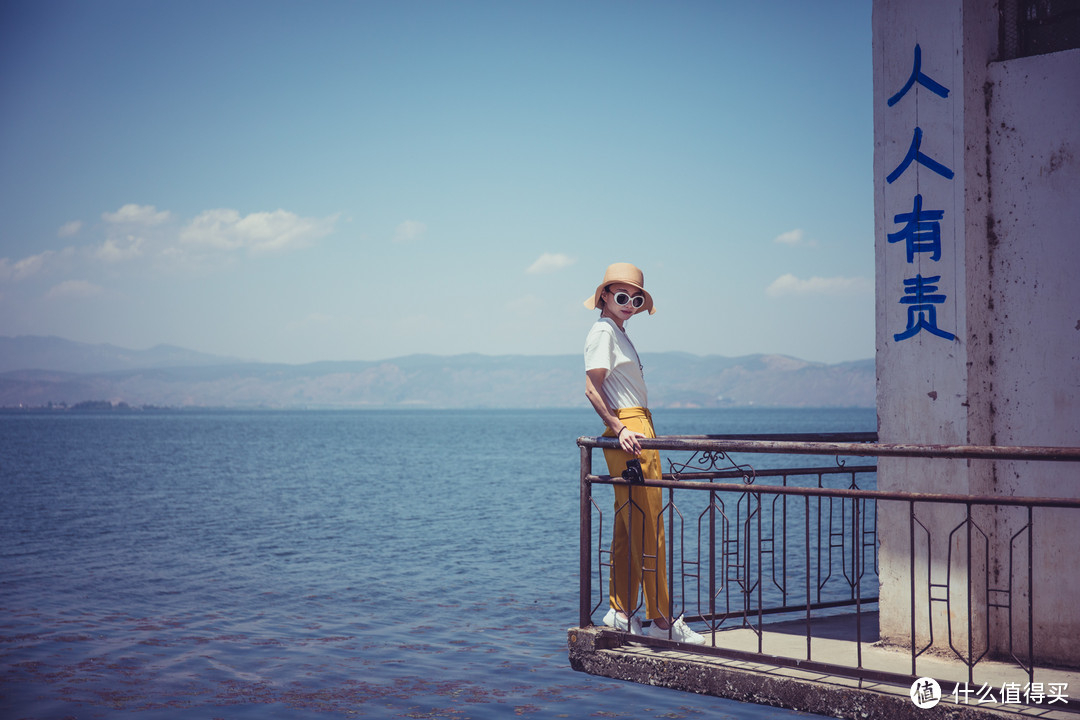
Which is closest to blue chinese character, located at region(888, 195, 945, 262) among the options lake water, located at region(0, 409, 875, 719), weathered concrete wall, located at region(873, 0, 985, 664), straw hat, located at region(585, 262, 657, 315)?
weathered concrete wall, located at region(873, 0, 985, 664)

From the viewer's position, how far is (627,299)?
217 inches

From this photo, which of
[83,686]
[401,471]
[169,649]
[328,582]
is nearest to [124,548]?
[328,582]

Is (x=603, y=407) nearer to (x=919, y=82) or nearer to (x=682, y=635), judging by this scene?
(x=682, y=635)

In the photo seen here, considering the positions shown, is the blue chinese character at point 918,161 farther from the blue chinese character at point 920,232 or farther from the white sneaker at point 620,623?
the white sneaker at point 620,623

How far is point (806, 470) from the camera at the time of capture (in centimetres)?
659

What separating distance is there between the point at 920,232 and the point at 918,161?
0.40 meters

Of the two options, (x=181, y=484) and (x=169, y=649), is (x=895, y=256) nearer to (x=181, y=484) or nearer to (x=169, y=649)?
(x=169, y=649)

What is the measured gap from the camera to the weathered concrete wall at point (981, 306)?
482cm

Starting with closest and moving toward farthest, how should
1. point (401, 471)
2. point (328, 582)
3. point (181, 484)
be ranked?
point (328, 582), point (181, 484), point (401, 471)

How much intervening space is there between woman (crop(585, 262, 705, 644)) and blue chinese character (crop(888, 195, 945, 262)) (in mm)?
1507

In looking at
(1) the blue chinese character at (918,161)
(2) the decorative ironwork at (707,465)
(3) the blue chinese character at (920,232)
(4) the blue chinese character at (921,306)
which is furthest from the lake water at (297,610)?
(1) the blue chinese character at (918,161)

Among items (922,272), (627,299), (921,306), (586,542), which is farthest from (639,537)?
(922,272)

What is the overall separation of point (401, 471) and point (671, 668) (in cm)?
4552

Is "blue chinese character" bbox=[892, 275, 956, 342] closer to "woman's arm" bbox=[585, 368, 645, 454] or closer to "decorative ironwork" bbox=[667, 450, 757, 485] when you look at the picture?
"decorative ironwork" bbox=[667, 450, 757, 485]
